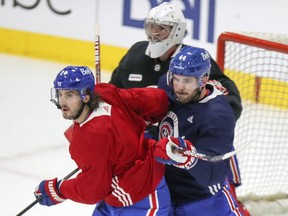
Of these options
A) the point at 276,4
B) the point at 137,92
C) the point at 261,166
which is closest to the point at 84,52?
the point at 276,4

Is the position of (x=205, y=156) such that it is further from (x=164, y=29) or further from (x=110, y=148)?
(x=164, y=29)

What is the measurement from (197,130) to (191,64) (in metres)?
0.19

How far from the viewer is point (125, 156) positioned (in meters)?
2.12

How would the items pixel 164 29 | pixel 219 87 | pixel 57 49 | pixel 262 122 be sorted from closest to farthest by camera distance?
pixel 219 87, pixel 164 29, pixel 262 122, pixel 57 49

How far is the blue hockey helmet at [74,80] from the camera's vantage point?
6.69 ft

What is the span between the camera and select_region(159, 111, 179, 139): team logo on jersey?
225 cm

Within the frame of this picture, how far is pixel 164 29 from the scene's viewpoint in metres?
2.80

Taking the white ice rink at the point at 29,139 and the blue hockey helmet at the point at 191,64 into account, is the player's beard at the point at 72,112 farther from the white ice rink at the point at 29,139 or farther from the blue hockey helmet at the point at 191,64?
the white ice rink at the point at 29,139

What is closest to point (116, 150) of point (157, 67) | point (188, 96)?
point (188, 96)

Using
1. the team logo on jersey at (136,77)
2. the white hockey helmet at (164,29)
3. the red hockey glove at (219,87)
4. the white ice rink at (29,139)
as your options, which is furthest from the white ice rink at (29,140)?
the red hockey glove at (219,87)

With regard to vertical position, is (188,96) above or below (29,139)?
above

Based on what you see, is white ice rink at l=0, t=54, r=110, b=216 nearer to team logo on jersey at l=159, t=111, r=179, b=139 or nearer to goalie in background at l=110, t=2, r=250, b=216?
goalie in background at l=110, t=2, r=250, b=216

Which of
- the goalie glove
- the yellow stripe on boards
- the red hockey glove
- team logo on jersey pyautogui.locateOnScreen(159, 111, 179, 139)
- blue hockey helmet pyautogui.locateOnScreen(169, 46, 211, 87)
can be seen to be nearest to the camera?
the goalie glove

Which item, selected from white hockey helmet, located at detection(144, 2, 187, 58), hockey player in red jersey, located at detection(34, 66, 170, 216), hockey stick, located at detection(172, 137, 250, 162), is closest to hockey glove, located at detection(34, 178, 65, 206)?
hockey player in red jersey, located at detection(34, 66, 170, 216)
